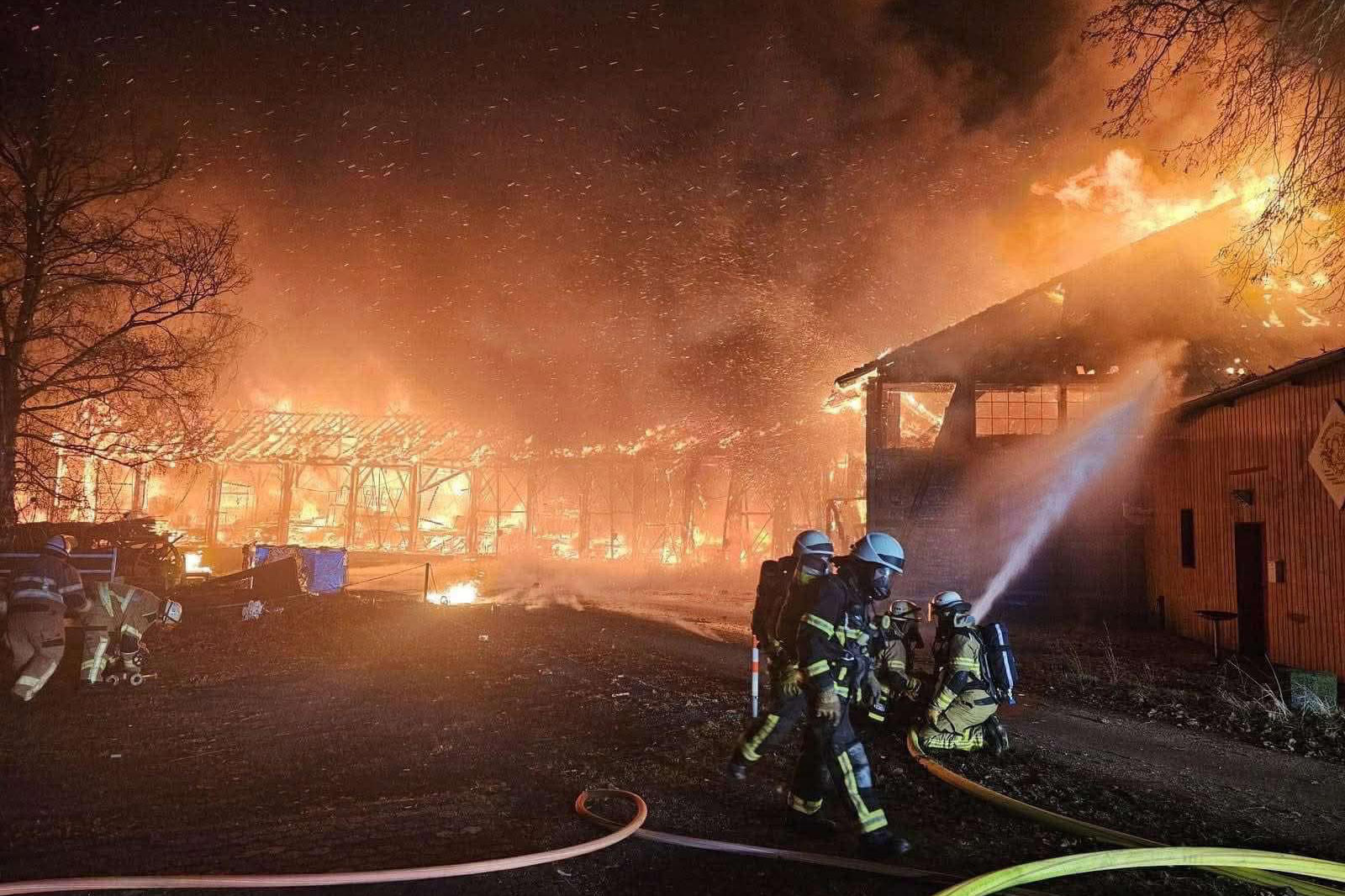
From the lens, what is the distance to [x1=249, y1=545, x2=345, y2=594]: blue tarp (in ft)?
59.7

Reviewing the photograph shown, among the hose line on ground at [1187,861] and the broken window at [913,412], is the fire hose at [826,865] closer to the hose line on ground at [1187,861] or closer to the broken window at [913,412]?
the hose line on ground at [1187,861]

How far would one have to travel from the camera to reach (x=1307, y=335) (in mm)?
16250

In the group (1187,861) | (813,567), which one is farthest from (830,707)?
(1187,861)

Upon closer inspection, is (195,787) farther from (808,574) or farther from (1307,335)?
(1307,335)

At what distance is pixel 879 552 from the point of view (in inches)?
211

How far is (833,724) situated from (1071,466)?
1423 centimetres

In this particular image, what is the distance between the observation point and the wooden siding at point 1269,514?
32.3 feet

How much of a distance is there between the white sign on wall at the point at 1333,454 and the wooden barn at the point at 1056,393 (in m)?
5.66

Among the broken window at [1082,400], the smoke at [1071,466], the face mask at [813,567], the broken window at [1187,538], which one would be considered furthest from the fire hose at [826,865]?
the broken window at [1082,400]

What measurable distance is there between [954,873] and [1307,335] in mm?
17407

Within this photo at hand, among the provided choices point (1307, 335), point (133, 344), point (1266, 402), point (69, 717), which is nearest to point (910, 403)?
point (1307, 335)

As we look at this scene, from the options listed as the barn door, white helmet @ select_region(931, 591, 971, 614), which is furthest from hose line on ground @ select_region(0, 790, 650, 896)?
the barn door

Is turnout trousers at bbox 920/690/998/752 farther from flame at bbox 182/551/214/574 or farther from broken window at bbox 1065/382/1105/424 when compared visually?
flame at bbox 182/551/214/574

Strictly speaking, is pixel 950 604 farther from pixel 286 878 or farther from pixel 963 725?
pixel 286 878
